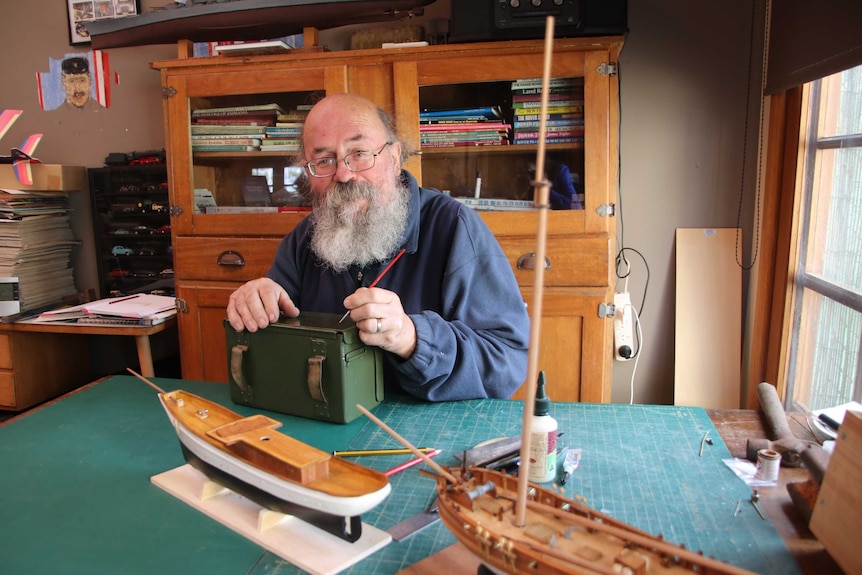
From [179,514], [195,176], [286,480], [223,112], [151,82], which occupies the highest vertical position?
[151,82]

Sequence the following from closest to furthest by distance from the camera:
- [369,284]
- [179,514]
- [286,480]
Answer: [286,480] < [179,514] < [369,284]

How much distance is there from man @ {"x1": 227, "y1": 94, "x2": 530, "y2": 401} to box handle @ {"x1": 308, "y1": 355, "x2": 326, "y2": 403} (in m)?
0.22

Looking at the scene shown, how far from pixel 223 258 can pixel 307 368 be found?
1562 millimetres

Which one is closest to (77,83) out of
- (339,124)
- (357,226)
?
(339,124)

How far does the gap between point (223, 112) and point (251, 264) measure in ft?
2.41

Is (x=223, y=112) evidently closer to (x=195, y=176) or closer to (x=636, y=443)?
(x=195, y=176)

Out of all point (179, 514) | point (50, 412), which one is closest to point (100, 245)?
point (50, 412)

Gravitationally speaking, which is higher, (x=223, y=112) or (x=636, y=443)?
(x=223, y=112)

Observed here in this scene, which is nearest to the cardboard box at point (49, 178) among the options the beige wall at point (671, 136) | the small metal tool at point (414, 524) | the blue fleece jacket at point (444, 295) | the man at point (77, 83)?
the man at point (77, 83)

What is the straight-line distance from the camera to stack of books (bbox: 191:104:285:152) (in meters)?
2.77

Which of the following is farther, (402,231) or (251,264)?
(251,264)

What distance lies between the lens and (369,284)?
1803 mm

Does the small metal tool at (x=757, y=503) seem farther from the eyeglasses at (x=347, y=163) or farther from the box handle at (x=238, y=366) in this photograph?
the eyeglasses at (x=347, y=163)

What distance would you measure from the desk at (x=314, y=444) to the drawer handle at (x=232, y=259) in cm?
121
